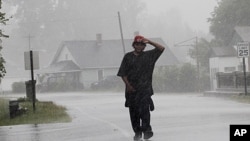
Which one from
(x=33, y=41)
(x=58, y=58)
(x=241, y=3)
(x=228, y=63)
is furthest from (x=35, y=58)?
(x=33, y=41)

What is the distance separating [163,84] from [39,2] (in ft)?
215

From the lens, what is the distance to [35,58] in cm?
2178

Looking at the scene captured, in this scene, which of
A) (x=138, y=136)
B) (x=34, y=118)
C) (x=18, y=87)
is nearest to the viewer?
(x=138, y=136)

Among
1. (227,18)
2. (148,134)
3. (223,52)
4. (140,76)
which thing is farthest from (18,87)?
(140,76)

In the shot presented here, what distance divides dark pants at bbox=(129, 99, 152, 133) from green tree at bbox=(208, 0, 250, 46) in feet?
199

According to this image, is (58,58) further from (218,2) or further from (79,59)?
(218,2)

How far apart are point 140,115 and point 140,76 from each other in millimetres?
699

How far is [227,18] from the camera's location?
7125 cm

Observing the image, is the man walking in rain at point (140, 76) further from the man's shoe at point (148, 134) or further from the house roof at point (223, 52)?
the house roof at point (223, 52)

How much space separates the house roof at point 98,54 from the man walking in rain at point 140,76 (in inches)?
2614

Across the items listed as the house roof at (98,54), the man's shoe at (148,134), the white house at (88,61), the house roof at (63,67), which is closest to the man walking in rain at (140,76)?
the man's shoe at (148,134)

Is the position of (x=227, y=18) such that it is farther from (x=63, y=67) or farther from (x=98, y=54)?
(x=63, y=67)

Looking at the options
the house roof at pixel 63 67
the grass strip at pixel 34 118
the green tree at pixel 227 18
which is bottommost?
the grass strip at pixel 34 118

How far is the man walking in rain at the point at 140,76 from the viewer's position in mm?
10211
